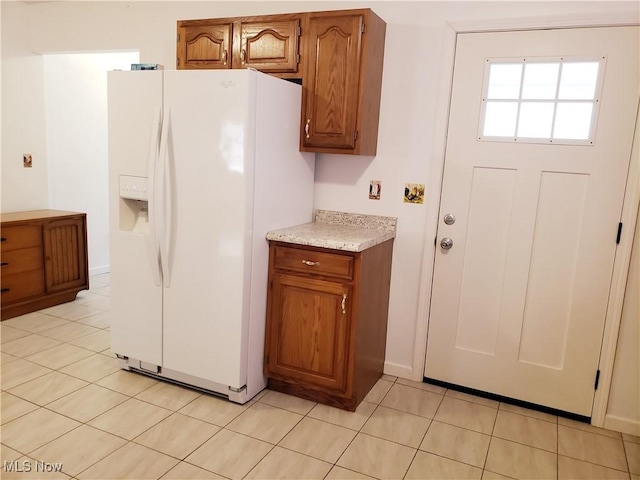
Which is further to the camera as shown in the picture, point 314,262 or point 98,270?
point 98,270

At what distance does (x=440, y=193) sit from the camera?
2824mm

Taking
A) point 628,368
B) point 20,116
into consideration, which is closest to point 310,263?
point 628,368

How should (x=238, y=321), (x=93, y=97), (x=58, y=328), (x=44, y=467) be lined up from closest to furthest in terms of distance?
(x=44, y=467), (x=238, y=321), (x=58, y=328), (x=93, y=97)

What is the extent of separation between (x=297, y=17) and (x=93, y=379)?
2.38 meters

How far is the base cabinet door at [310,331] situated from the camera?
2.56 meters

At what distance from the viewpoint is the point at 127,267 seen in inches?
110

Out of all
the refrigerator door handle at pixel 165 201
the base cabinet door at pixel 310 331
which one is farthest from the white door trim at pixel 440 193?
the refrigerator door handle at pixel 165 201

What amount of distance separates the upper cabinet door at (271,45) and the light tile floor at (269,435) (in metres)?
1.90

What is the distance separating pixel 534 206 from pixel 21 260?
11.9 ft

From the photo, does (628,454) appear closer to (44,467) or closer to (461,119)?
(461,119)

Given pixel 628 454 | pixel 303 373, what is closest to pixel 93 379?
pixel 303 373

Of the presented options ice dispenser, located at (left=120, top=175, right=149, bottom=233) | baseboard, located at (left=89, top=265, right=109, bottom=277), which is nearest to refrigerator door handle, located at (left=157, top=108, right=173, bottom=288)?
ice dispenser, located at (left=120, top=175, right=149, bottom=233)

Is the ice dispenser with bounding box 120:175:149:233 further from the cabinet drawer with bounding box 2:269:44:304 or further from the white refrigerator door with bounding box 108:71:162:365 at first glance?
the cabinet drawer with bounding box 2:269:44:304

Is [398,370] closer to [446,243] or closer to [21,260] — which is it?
[446,243]
